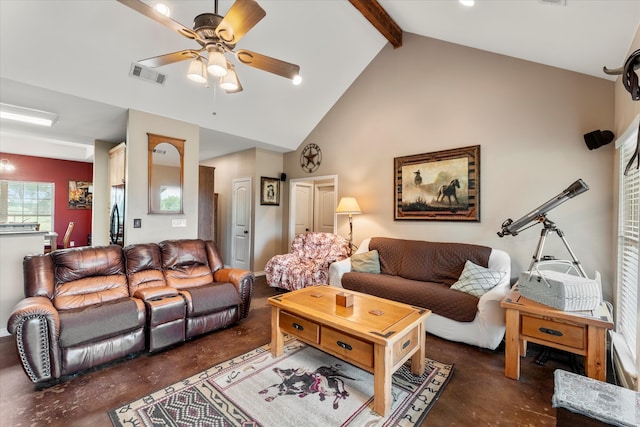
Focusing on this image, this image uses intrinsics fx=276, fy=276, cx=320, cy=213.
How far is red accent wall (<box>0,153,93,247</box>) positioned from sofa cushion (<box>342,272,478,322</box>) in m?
7.52

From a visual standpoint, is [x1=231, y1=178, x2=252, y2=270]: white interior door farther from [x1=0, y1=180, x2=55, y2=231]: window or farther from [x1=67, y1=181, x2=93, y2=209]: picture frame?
[x1=0, y1=180, x2=55, y2=231]: window

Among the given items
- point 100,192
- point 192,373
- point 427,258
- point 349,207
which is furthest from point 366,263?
point 100,192

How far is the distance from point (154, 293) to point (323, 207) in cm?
418

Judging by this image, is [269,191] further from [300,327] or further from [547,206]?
[547,206]

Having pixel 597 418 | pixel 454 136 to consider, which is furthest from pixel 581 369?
pixel 454 136

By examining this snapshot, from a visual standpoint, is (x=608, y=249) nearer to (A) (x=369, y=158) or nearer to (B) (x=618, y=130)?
(B) (x=618, y=130)

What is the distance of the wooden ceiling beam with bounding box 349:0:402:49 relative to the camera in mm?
3398

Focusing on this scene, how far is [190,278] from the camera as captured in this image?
129 inches

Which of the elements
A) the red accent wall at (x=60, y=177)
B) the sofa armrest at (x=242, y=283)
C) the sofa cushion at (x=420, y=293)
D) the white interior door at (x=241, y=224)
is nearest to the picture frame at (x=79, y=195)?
the red accent wall at (x=60, y=177)

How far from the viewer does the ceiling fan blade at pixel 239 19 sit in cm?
181

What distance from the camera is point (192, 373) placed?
2234 millimetres

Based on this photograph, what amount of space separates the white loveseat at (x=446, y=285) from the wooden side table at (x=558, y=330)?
346 millimetres

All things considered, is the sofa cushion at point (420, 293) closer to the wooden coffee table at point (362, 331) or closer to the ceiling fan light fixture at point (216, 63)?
the wooden coffee table at point (362, 331)

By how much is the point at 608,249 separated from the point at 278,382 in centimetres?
334
